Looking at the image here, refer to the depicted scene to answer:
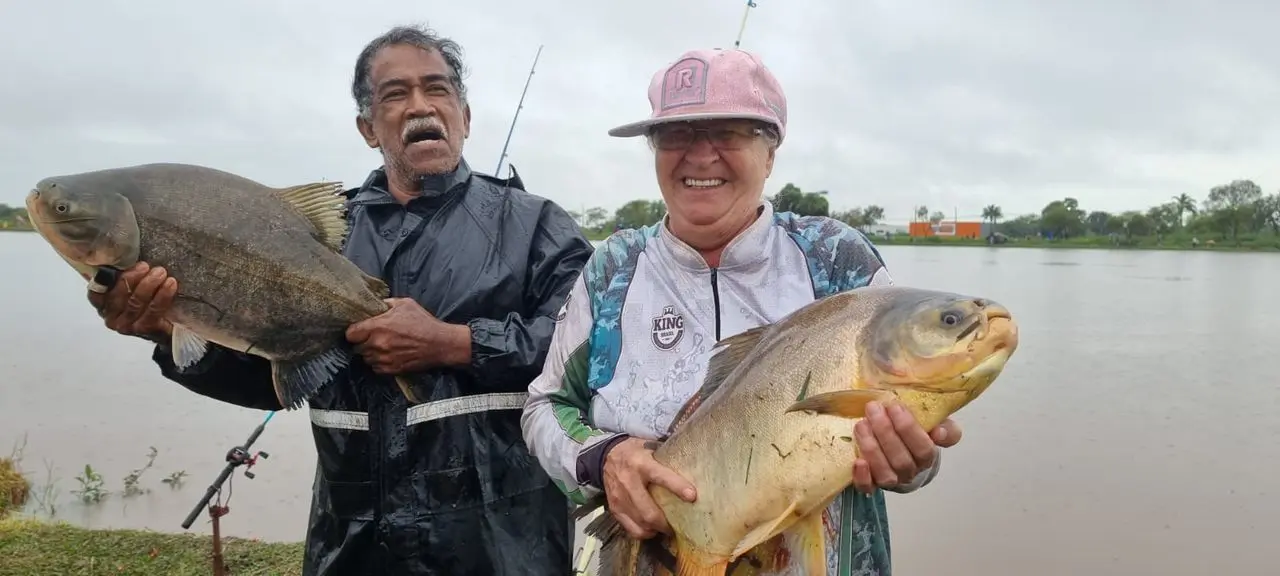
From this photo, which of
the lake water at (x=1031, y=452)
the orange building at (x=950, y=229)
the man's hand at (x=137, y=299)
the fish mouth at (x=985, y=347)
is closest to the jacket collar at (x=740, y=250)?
the fish mouth at (x=985, y=347)

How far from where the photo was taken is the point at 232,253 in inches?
115

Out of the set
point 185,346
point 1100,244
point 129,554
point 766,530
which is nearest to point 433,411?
point 185,346

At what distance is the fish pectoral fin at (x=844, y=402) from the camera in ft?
6.31

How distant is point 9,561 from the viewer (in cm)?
526

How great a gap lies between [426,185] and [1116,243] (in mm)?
96703

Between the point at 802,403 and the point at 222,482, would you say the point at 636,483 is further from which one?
the point at 222,482

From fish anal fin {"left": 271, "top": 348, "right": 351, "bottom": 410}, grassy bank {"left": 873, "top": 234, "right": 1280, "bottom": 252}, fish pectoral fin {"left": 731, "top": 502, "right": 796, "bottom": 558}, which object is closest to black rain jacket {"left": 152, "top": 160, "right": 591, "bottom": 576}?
fish anal fin {"left": 271, "top": 348, "right": 351, "bottom": 410}

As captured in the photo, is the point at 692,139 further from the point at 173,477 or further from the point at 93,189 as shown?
the point at 173,477

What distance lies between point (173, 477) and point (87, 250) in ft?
25.7

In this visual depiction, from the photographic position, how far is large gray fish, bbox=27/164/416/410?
2.71 metres

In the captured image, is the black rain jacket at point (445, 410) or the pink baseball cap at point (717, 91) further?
the black rain jacket at point (445, 410)

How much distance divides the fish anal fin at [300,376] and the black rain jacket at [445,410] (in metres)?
0.15

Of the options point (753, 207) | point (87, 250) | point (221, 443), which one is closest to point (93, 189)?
point (87, 250)

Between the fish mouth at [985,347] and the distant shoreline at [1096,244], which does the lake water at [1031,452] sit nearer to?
the fish mouth at [985,347]
